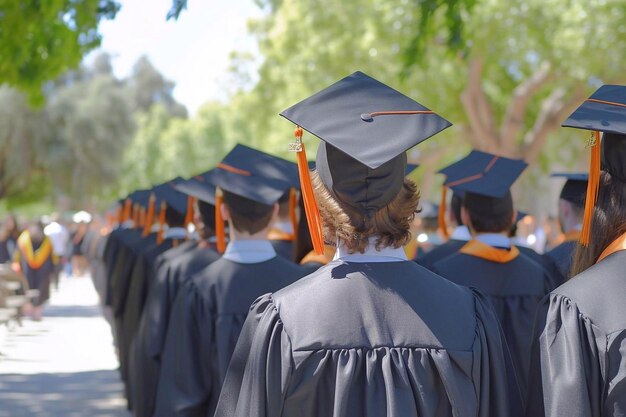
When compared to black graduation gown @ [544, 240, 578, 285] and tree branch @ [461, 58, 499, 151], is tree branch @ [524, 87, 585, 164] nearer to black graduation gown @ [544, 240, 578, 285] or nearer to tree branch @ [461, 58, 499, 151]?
tree branch @ [461, 58, 499, 151]

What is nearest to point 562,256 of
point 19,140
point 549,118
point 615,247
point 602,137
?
point 602,137

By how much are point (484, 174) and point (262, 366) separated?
3449 mm

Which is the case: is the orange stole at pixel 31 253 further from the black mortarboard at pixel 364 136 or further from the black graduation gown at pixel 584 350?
the black graduation gown at pixel 584 350

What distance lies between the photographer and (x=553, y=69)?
2364 cm

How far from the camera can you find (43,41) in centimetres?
1129

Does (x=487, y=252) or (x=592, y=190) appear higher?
(x=592, y=190)

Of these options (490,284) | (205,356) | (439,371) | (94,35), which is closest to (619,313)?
(439,371)

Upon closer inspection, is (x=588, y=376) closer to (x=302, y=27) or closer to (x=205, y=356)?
(x=205, y=356)

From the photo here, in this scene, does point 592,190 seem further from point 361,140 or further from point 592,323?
point 361,140

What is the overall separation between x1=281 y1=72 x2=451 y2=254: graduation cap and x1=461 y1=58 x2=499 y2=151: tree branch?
22262 mm

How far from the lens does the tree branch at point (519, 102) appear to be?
79.4ft

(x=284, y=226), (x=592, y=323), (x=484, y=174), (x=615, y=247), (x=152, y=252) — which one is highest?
(x=615, y=247)

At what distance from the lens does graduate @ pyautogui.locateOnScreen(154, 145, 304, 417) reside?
14.0 feet

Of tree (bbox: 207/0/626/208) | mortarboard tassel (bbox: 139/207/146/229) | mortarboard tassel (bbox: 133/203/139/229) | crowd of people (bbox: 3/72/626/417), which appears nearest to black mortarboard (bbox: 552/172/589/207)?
crowd of people (bbox: 3/72/626/417)
